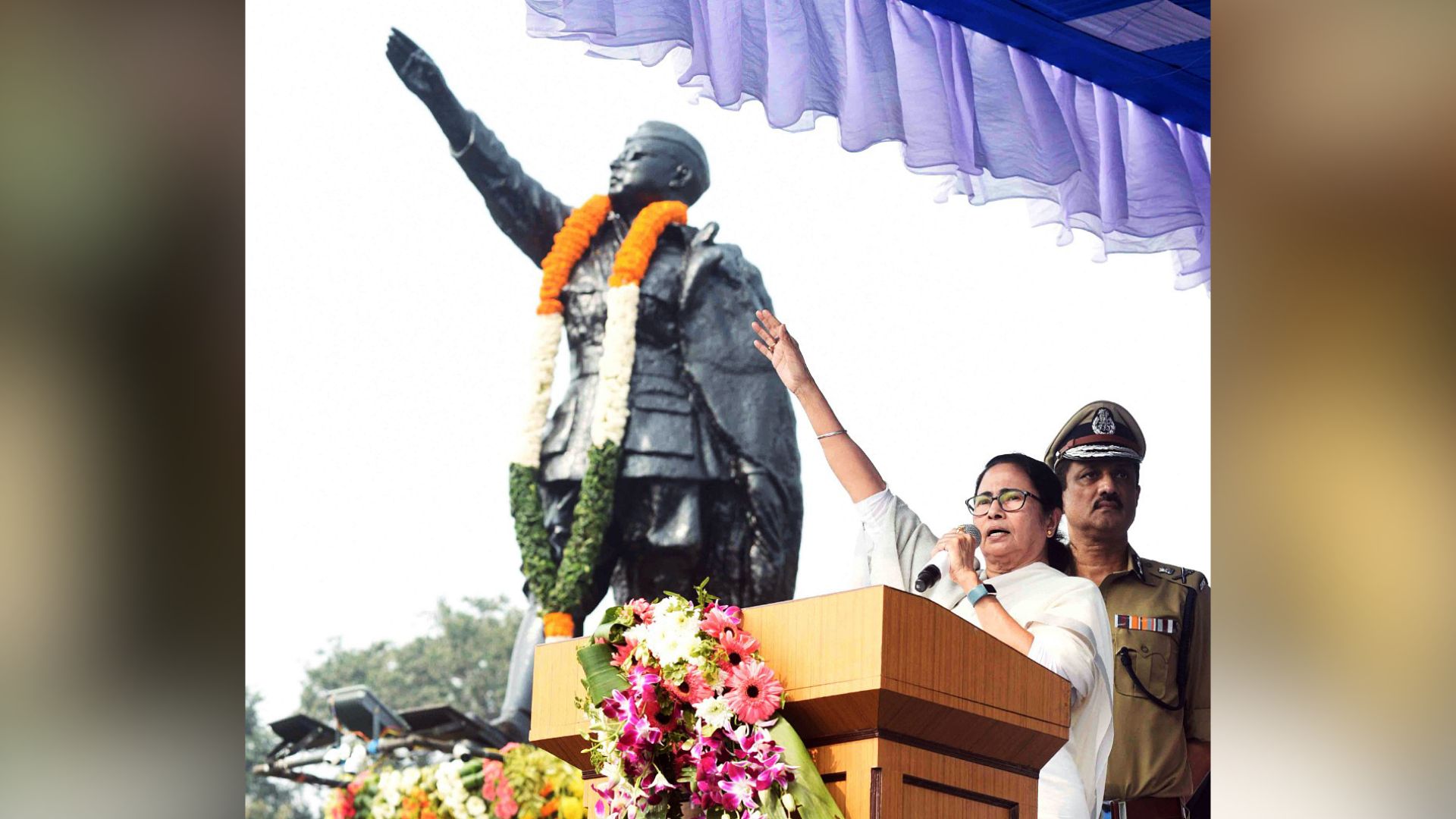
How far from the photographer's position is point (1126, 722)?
16.3 ft

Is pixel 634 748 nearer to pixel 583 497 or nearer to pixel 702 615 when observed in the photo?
pixel 702 615

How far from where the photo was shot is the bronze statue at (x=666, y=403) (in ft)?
17.5

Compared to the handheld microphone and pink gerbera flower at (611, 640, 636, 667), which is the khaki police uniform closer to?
the handheld microphone

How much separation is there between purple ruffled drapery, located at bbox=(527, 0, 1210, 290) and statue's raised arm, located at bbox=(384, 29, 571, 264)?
1.53 feet

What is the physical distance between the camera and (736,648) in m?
1.77

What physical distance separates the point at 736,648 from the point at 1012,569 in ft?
9.42

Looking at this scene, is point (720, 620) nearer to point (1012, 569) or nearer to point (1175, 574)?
point (1012, 569)

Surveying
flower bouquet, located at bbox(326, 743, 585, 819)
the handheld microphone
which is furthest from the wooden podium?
the handheld microphone

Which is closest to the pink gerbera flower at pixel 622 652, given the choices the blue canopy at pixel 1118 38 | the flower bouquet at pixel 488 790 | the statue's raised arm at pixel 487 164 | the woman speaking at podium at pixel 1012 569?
the woman speaking at podium at pixel 1012 569

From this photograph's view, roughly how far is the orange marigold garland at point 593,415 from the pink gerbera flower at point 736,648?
340 centimetres

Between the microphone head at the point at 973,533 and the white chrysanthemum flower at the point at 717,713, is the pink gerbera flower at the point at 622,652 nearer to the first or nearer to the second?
the white chrysanthemum flower at the point at 717,713

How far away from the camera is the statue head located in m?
5.55

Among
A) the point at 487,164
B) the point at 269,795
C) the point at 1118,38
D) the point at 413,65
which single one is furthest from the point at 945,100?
the point at 269,795
